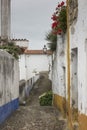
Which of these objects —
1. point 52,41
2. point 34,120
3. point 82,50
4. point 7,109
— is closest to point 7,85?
point 7,109

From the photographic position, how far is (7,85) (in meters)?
18.1

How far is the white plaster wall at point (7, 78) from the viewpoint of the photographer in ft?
54.6

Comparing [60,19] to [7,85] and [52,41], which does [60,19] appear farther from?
[52,41]

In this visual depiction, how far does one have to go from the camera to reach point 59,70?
64.7 ft

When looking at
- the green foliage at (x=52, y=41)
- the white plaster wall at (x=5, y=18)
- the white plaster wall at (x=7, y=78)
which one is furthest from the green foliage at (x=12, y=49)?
the white plaster wall at (x=5, y=18)

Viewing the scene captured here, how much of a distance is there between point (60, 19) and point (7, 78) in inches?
135

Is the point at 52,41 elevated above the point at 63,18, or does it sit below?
below

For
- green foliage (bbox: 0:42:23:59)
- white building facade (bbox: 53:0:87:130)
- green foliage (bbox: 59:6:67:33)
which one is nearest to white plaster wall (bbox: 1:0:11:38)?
green foliage (bbox: 0:42:23:59)

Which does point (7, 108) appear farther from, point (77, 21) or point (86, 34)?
point (86, 34)

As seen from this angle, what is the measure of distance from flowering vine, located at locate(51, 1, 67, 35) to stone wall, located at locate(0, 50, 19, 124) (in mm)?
2329

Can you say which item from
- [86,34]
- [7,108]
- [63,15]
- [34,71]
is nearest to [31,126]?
[7,108]

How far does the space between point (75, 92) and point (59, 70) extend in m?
5.44

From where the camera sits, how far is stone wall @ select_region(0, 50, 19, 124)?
1653 cm

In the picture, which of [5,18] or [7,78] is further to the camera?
[5,18]
